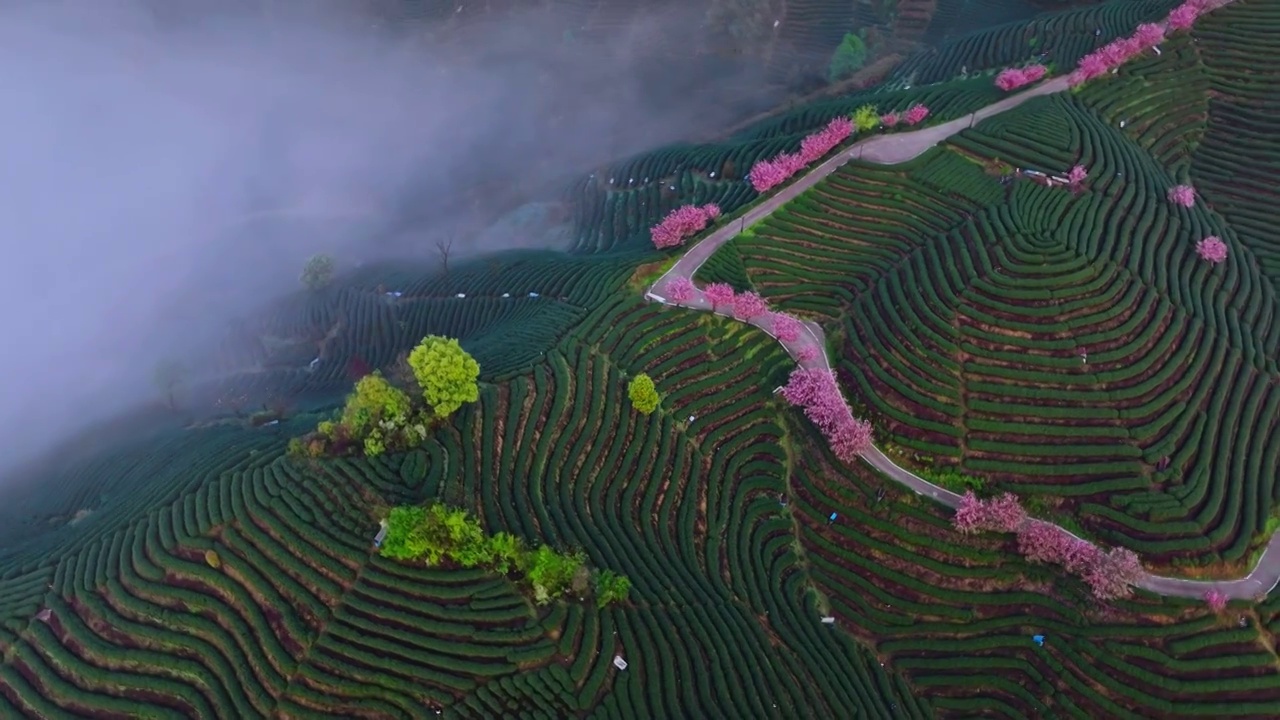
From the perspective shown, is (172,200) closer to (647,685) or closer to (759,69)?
(759,69)

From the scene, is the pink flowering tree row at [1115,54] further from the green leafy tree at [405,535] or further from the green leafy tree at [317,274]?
the green leafy tree at [317,274]

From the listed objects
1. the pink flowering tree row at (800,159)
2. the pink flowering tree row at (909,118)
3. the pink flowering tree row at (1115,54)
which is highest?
the pink flowering tree row at (1115,54)

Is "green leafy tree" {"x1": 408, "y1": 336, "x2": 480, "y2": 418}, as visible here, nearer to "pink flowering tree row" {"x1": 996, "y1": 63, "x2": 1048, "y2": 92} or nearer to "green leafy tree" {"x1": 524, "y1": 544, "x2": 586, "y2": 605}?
"green leafy tree" {"x1": 524, "y1": 544, "x2": 586, "y2": 605}

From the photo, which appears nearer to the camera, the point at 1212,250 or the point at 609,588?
the point at 609,588

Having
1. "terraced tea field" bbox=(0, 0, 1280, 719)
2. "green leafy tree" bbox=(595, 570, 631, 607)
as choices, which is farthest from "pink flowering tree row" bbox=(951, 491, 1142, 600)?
"green leafy tree" bbox=(595, 570, 631, 607)

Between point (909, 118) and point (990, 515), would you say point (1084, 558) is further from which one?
point (909, 118)

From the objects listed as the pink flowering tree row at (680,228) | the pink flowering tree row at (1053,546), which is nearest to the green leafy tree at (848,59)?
the pink flowering tree row at (680,228)

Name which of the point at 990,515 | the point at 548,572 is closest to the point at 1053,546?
the point at 990,515
